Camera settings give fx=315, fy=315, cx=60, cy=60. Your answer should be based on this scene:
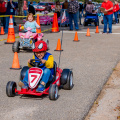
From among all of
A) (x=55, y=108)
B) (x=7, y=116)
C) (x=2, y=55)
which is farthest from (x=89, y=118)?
(x=2, y=55)

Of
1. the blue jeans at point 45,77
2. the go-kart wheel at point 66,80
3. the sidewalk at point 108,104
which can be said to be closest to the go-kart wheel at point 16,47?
the sidewalk at point 108,104

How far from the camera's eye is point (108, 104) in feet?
18.2

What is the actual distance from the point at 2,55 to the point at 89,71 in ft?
11.6

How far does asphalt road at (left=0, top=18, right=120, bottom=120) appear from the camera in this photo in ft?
16.4

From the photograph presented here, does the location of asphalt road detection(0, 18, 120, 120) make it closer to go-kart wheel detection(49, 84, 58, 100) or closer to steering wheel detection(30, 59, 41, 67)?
go-kart wheel detection(49, 84, 58, 100)

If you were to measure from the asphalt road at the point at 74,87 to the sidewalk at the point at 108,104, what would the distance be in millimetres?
105

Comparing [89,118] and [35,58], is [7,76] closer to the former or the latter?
[35,58]

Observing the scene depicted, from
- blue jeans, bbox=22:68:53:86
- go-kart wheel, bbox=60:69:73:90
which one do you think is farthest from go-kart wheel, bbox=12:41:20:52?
blue jeans, bbox=22:68:53:86

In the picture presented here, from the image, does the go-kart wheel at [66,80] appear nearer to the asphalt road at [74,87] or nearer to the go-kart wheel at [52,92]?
the asphalt road at [74,87]

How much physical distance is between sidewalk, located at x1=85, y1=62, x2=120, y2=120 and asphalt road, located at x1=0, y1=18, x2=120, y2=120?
0.10 metres

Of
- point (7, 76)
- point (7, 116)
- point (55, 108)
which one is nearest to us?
point (7, 116)

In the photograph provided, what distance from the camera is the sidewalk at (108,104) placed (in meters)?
4.96

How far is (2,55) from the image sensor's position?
33.9 ft

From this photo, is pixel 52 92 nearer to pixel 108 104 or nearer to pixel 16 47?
pixel 108 104
